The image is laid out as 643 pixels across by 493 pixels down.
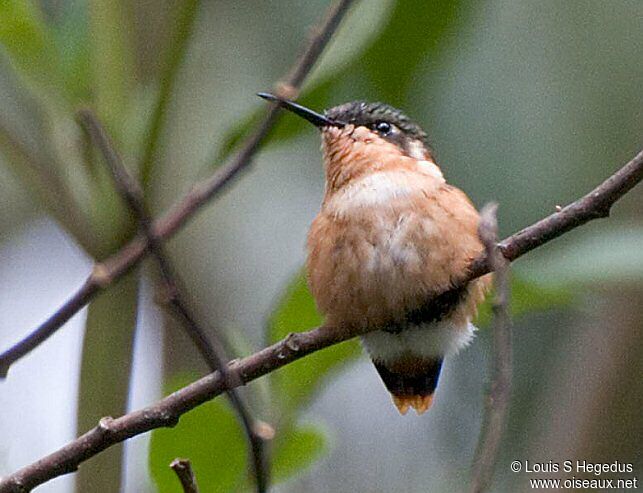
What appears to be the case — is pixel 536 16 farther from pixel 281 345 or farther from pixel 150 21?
pixel 281 345

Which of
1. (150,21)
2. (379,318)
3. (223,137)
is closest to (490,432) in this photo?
(379,318)

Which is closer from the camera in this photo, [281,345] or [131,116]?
[281,345]

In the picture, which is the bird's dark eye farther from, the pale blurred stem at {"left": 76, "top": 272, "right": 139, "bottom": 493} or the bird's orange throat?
the pale blurred stem at {"left": 76, "top": 272, "right": 139, "bottom": 493}

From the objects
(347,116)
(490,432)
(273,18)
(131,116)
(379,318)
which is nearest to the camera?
(490,432)

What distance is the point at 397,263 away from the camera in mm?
2348

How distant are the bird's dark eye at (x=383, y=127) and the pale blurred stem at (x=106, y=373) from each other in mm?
882

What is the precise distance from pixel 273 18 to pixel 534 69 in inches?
42.7

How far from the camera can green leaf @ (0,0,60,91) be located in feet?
8.82

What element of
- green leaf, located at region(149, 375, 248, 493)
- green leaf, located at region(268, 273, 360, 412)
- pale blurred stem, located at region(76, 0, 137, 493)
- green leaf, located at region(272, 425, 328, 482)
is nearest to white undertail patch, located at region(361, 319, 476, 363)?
green leaf, located at region(268, 273, 360, 412)

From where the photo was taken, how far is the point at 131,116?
284 cm

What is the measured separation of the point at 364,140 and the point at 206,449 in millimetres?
897

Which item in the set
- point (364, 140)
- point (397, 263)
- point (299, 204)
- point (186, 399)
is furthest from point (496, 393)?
point (299, 204)

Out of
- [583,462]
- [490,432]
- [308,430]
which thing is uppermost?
[308,430]

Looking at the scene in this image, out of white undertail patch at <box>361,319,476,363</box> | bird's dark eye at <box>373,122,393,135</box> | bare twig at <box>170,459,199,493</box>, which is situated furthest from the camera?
bird's dark eye at <box>373,122,393,135</box>
